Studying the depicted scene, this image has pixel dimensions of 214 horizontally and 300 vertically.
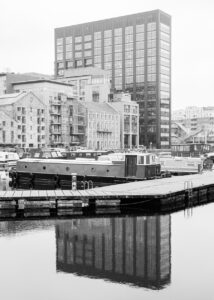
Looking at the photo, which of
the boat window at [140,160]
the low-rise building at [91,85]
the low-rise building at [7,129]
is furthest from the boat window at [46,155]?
the low-rise building at [91,85]

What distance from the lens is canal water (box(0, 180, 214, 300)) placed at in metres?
19.7

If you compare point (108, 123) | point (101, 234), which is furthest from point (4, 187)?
point (108, 123)

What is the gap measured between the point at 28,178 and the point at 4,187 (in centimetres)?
440

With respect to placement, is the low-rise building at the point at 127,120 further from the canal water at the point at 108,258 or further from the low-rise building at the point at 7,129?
the canal water at the point at 108,258

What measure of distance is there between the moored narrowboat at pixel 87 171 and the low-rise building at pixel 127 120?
353ft

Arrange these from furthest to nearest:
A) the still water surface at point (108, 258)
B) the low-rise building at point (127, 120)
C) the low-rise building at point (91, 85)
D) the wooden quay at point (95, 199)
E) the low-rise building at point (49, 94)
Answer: the low-rise building at point (91, 85)
the low-rise building at point (127, 120)
the low-rise building at point (49, 94)
the wooden quay at point (95, 199)
the still water surface at point (108, 258)

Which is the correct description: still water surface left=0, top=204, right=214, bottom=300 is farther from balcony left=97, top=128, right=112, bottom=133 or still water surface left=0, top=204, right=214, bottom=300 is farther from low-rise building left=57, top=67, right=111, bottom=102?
low-rise building left=57, top=67, right=111, bottom=102

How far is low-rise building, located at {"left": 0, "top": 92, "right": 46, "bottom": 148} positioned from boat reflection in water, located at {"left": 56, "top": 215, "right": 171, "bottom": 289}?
309 feet

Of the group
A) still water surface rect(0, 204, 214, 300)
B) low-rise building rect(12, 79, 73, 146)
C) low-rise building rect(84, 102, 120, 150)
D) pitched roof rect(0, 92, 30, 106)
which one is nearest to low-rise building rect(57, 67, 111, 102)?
low-rise building rect(84, 102, 120, 150)

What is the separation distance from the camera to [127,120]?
557ft

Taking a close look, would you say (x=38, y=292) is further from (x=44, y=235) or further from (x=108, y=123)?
(x=108, y=123)

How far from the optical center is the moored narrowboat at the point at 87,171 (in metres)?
52.5

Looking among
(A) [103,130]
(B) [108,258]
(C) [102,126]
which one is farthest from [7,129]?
(B) [108,258]

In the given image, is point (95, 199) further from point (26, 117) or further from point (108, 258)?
point (26, 117)
